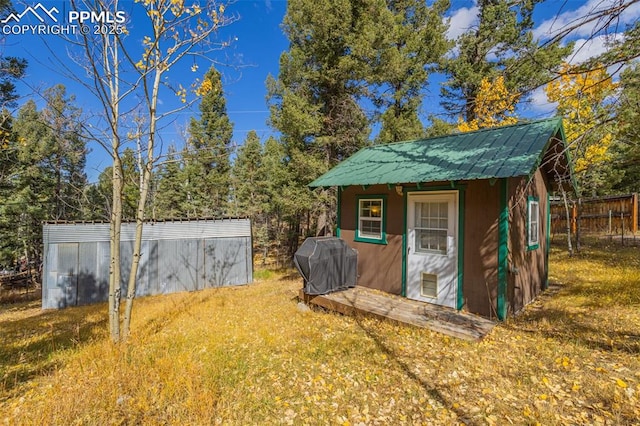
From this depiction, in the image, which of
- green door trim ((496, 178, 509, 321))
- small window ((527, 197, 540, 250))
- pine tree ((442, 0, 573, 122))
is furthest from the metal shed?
pine tree ((442, 0, 573, 122))

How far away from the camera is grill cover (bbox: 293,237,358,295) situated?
6180mm

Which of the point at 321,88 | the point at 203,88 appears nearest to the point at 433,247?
the point at 203,88

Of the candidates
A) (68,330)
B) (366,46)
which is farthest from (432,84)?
(68,330)

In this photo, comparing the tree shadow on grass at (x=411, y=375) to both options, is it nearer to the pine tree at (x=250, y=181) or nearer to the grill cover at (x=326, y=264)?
the grill cover at (x=326, y=264)

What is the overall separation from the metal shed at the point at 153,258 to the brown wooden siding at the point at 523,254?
10235 mm

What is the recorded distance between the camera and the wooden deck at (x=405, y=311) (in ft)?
14.9

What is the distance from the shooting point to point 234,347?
453cm

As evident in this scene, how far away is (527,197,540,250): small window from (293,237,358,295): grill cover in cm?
374

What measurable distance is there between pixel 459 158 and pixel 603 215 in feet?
50.4

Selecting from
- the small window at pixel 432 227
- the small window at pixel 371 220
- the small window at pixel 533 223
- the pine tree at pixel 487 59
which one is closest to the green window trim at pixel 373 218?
the small window at pixel 371 220

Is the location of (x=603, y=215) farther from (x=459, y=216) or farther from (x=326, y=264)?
→ (x=326, y=264)

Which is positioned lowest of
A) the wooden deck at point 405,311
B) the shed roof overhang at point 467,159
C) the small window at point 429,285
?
the wooden deck at point 405,311

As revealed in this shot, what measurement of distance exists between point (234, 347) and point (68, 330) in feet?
15.5

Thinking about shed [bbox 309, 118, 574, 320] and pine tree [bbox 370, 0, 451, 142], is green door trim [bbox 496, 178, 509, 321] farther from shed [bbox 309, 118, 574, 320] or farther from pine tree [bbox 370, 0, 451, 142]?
pine tree [bbox 370, 0, 451, 142]
